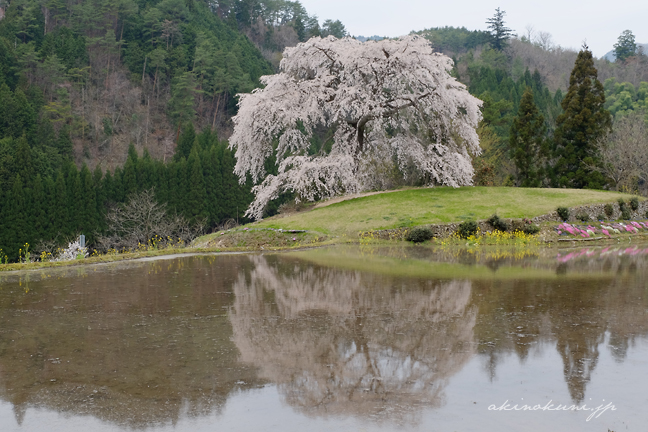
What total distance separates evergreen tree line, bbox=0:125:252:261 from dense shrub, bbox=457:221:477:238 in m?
41.4

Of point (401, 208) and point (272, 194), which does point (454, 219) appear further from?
point (272, 194)

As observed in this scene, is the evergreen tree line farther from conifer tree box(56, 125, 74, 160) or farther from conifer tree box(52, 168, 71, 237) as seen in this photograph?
conifer tree box(56, 125, 74, 160)

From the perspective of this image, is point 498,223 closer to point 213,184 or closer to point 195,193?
point 195,193

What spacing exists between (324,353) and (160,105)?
93388 millimetres

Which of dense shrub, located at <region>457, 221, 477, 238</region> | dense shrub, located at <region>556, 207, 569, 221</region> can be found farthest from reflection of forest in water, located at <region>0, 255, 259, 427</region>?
dense shrub, located at <region>556, 207, 569, 221</region>

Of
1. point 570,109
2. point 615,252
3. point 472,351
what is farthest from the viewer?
point 570,109

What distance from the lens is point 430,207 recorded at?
22.5m

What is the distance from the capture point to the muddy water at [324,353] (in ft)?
16.8

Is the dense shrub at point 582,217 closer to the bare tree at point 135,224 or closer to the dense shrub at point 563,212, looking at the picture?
the dense shrub at point 563,212

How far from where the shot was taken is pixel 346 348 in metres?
6.93

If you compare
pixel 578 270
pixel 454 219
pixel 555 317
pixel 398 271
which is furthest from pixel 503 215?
pixel 555 317

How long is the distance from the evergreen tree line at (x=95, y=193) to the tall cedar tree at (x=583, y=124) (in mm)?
34815

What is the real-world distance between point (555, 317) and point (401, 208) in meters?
14.3
